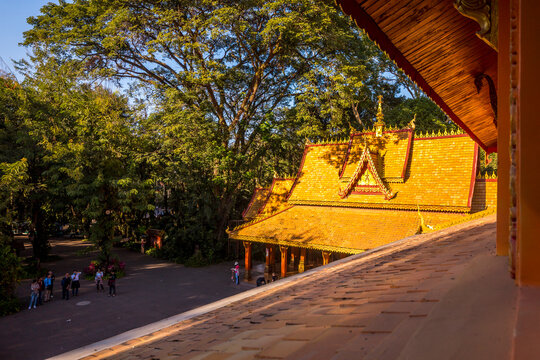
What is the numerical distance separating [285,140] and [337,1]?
1975 centimetres

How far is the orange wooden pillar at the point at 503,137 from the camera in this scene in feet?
7.41

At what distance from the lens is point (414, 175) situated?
48.0ft

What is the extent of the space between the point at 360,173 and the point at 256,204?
844 cm

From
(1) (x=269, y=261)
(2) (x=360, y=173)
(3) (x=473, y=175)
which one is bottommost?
(1) (x=269, y=261)

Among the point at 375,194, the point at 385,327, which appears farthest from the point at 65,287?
the point at 385,327

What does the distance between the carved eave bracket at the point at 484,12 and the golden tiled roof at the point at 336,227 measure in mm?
10108

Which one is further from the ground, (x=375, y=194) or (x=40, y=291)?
(x=375, y=194)

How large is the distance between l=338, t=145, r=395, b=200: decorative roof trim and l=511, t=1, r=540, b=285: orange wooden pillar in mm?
13754

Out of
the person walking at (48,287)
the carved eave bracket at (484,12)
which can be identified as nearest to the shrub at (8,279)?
the person walking at (48,287)

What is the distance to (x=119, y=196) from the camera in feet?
58.9

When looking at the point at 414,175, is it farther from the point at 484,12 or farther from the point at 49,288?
the point at 49,288

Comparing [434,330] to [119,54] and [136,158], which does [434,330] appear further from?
[119,54]

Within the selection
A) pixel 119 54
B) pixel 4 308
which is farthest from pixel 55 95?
pixel 4 308

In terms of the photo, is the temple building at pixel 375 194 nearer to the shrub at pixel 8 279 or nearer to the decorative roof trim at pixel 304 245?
the decorative roof trim at pixel 304 245
